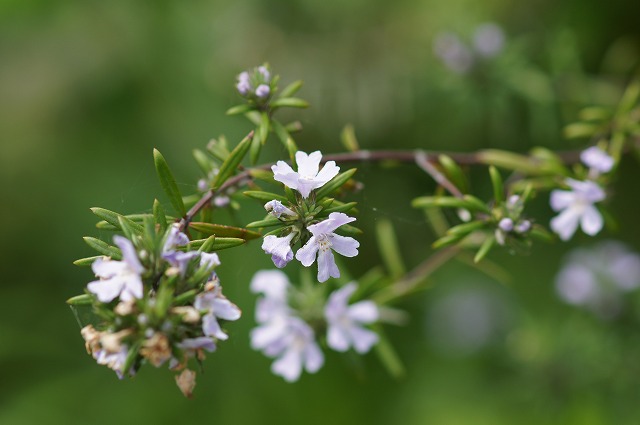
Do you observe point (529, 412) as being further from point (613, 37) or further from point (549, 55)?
point (613, 37)

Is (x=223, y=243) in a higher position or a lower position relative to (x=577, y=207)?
higher

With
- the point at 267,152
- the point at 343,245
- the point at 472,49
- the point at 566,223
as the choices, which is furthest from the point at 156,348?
the point at 267,152

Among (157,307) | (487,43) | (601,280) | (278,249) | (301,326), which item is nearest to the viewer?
(157,307)

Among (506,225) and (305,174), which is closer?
(305,174)

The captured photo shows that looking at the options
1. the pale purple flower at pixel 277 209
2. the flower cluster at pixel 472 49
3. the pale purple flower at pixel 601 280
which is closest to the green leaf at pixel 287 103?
the pale purple flower at pixel 277 209

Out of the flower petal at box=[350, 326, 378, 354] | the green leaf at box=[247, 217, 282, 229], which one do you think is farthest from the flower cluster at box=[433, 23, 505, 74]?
the green leaf at box=[247, 217, 282, 229]

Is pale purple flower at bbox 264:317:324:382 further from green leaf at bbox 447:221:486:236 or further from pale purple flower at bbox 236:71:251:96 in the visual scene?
pale purple flower at bbox 236:71:251:96

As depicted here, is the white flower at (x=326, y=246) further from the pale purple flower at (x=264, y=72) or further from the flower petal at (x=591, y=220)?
the flower petal at (x=591, y=220)

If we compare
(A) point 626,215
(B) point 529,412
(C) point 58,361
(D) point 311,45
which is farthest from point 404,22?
(C) point 58,361

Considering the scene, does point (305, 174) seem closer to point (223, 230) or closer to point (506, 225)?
point (223, 230)
